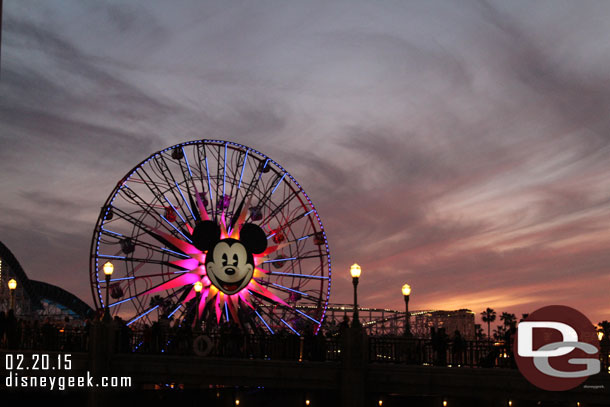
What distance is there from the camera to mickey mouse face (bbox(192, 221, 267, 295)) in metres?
38.9

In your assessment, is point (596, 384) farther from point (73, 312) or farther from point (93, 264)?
point (73, 312)

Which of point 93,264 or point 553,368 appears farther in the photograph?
point 93,264

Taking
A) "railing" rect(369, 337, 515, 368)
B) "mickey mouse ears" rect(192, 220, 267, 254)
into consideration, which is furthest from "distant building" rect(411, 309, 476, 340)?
"railing" rect(369, 337, 515, 368)

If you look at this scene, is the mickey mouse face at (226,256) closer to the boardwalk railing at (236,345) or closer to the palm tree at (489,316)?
the boardwalk railing at (236,345)

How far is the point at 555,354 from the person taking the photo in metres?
25.0

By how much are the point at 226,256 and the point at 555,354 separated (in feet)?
65.9

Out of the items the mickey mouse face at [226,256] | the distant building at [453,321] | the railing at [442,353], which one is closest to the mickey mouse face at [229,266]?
the mickey mouse face at [226,256]

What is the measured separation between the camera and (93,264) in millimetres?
35625

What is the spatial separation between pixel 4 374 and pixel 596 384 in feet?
73.4

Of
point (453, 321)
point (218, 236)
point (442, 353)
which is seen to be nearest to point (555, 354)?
point (442, 353)

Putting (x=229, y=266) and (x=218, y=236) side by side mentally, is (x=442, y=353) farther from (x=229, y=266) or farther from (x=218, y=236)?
(x=218, y=236)

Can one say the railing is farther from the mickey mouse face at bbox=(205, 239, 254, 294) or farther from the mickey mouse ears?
the mickey mouse ears

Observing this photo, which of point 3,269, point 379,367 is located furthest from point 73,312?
point 379,367

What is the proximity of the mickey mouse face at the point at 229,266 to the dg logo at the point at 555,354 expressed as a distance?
18.2 metres
